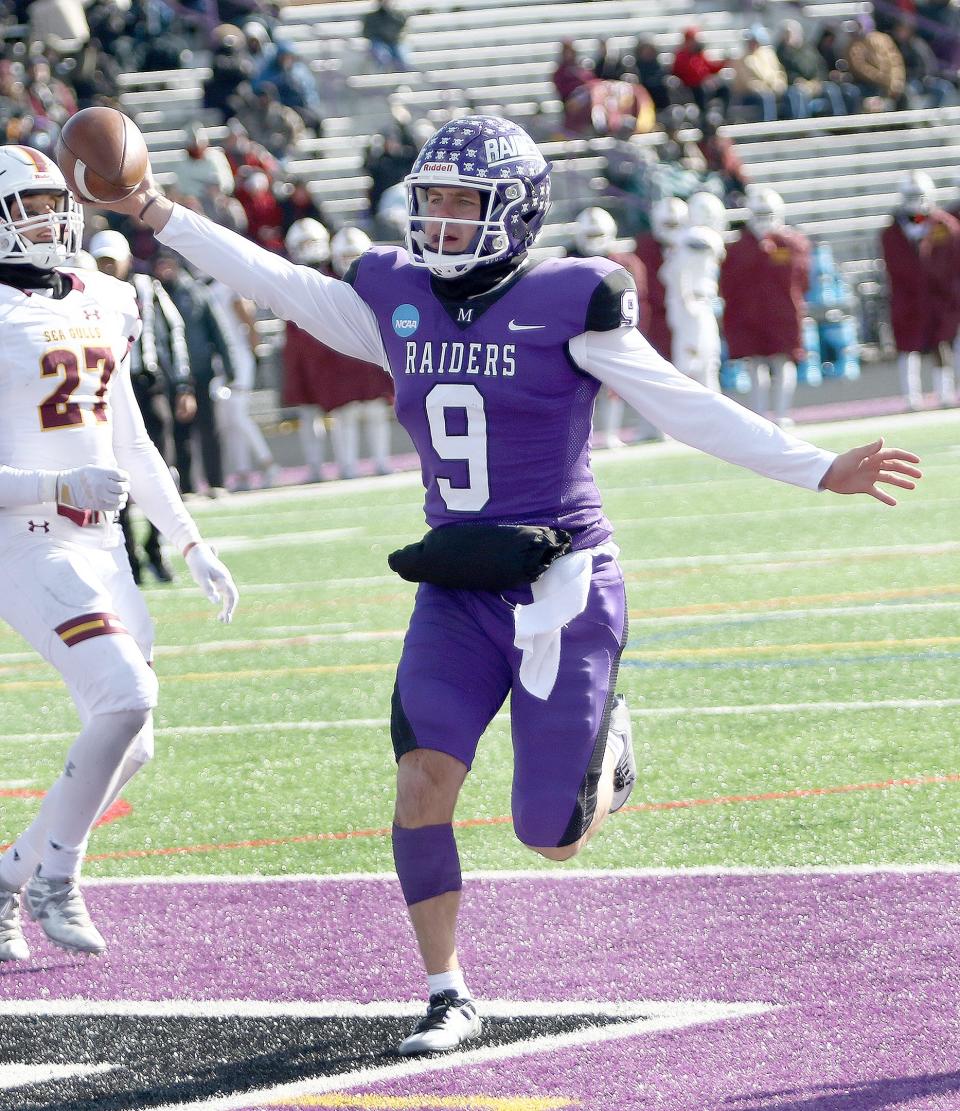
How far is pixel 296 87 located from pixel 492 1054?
19683 mm

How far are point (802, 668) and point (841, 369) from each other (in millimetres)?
14719

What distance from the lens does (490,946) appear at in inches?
185

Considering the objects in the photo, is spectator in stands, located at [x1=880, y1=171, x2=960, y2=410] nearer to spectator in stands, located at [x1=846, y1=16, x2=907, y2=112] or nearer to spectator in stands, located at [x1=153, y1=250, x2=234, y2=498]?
spectator in stands, located at [x1=846, y1=16, x2=907, y2=112]

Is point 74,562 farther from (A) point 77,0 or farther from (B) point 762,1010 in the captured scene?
(A) point 77,0

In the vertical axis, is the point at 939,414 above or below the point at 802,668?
below

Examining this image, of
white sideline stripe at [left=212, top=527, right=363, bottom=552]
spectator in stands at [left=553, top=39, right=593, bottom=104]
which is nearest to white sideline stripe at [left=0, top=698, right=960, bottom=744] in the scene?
white sideline stripe at [left=212, top=527, right=363, bottom=552]

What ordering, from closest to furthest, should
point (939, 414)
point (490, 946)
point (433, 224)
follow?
1. point (433, 224)
2. point (490, 946)
3. point (939, 414)

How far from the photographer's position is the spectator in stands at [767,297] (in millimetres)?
19109

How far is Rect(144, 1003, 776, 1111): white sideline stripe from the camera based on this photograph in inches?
148

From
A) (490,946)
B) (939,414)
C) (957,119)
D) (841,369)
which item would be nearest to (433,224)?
(490,946)

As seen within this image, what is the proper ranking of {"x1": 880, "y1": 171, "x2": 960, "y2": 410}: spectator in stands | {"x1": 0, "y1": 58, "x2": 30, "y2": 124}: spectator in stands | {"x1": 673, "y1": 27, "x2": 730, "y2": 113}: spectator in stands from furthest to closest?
{"x1": 673, "y1": 27, "x2": 730, "y2": 113}: spectator in stands < {"x1": 880, "y1": 171, "x2": 960, "y2": 410}: spectator in stands < {"x1": 0, "y1": 58, "x2": 30, "y2": 124}: spectator in stands

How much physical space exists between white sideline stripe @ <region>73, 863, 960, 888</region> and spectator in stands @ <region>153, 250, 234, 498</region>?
357 inches

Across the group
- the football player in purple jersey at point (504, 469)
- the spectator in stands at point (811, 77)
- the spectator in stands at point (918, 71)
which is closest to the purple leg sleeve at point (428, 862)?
the football player in purple jersey at point (504, 469)

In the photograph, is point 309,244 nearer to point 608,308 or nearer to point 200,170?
point 200,170
